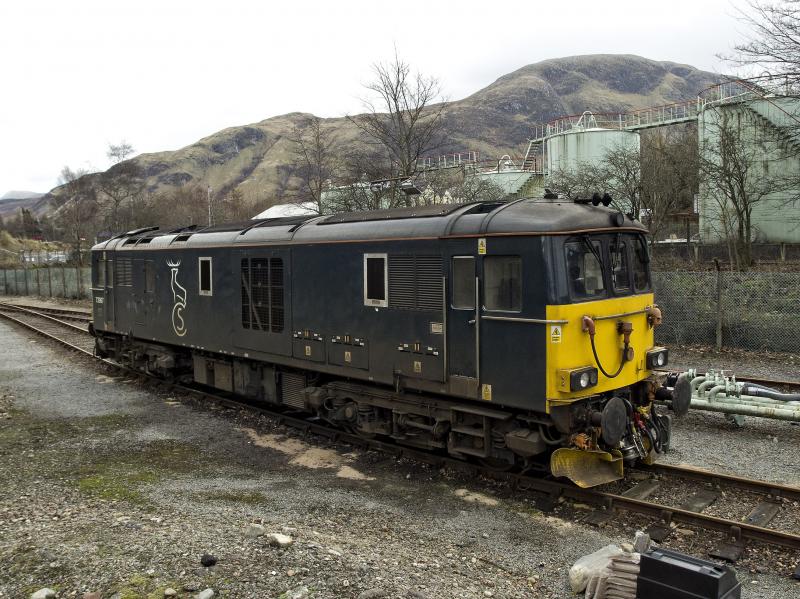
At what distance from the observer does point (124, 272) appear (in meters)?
16.3

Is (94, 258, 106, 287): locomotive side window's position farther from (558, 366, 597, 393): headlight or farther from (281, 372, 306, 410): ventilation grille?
(558, 366, 597, 393): headlight

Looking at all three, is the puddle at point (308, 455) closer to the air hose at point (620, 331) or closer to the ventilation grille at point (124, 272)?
the air hose at point (620, 331)

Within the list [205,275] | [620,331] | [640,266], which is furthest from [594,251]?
[205,275]

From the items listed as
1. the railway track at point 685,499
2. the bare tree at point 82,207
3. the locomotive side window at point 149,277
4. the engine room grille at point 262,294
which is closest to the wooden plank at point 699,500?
the railway track at point 685,499

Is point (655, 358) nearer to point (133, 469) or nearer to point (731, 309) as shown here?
point (133, 469)

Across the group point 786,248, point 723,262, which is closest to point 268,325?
point 723,262

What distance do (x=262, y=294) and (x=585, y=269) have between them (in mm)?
6215

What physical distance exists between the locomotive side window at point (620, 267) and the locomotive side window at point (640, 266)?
Answer: 205 mm

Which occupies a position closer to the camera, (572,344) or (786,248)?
(572,344)

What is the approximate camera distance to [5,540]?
21.1 feet

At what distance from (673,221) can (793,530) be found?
3041cm

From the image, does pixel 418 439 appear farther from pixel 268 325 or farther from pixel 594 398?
pixel 268 325

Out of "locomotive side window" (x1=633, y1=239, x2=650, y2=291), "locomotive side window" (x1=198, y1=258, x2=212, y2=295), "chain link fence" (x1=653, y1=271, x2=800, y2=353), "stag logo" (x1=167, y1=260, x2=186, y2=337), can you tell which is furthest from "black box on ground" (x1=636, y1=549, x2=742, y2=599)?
"chain link fence" (x1=653, y1=271, x2=800, y2=353)

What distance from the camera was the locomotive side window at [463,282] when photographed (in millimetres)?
8102
